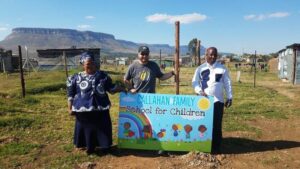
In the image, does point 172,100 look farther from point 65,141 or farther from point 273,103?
point 273,103

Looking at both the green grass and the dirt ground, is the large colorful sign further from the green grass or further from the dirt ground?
the dirt ground

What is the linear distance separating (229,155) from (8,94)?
34.5 ft

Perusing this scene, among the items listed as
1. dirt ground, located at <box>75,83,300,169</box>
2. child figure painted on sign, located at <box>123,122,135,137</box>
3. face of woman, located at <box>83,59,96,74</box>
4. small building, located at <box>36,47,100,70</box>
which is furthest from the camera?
small building, located at <box>36,47,100,70</box>

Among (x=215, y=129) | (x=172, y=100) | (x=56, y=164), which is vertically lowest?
(x=56, y=164)

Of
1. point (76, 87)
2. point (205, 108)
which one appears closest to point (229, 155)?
point (205, 108)

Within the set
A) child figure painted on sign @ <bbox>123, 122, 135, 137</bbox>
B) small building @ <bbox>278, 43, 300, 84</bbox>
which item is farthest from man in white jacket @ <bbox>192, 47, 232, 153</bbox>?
small building @ <bbox>278, 43, 300, 84</bbox>

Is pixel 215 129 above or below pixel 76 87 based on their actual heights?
below

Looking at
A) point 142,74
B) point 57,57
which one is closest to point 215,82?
point 142,74

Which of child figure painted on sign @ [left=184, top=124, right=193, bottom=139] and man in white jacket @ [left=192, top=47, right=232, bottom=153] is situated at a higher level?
man in white jacket @ [left=192, top=47, right=232, bottom=153]

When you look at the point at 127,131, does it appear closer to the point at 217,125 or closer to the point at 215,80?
the point at 217,125

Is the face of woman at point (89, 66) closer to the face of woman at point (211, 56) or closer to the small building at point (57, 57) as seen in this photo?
the face of woman at point (211, 56)

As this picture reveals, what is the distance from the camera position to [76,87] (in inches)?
247

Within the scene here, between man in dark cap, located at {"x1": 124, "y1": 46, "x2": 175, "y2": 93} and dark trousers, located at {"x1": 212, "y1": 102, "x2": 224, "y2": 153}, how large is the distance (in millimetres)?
1074

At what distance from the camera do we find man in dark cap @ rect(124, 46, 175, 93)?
6348 mm
